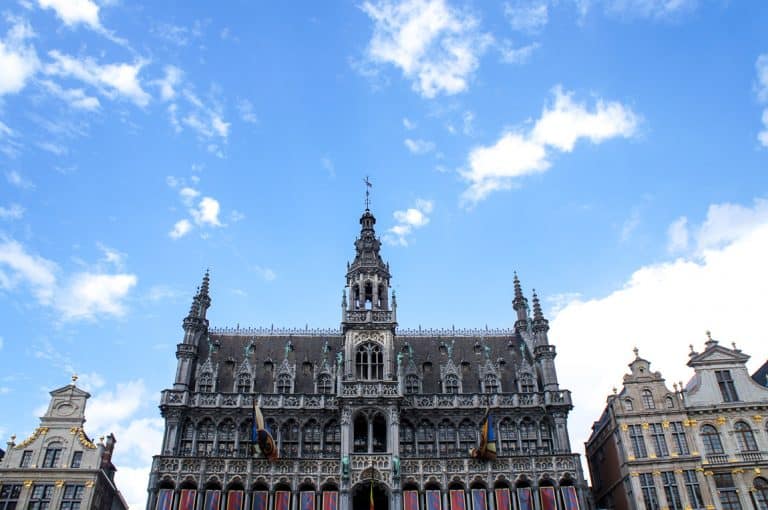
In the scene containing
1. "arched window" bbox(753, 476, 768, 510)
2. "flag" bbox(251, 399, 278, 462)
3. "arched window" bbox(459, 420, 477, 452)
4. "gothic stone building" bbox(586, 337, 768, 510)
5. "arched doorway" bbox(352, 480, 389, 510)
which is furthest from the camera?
"arched window" bbox(459, 420, 477, 452)

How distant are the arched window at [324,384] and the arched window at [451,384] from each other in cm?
1058

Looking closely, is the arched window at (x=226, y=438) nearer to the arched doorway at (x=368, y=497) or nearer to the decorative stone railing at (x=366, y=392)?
the decorative stone railing at (x=366, y=392)

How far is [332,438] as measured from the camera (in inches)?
2218

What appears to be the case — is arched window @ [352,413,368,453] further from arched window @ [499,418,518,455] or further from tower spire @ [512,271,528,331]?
tower spire @ [512,271,528,331]

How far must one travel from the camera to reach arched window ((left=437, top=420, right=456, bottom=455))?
56.1 meters

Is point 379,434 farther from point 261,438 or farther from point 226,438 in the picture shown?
point 226,438

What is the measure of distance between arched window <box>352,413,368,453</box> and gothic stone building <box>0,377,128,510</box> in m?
20.9

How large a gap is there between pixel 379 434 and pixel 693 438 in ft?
85.2

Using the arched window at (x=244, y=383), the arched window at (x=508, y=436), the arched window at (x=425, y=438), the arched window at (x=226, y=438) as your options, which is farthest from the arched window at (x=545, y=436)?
the arched window at (x=226, y=438)

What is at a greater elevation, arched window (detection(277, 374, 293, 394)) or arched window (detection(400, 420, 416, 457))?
arched window (detection(277, 374, 293, 394))

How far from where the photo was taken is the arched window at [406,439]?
184 feet

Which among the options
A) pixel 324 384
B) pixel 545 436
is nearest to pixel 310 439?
pixel 324 384

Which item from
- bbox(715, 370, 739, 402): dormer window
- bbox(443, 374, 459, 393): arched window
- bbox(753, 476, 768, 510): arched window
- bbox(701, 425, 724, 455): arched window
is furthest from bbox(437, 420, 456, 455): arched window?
bbox(753, 476, 768, 510): arched window

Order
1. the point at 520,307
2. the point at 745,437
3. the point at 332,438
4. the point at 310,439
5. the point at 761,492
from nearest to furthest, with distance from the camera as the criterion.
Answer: the point at 761,492 < the point at 745,437 < the point at 310,439 < the point at 332,438 < the point at 520,307
